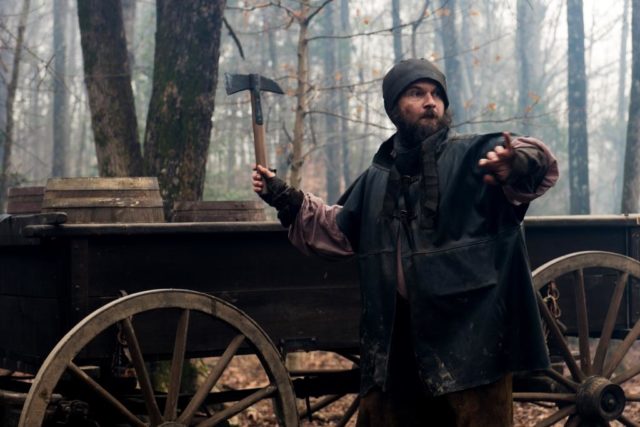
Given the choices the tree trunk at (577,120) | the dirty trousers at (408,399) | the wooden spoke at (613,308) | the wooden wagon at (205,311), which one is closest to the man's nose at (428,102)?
the dirty trousers at (408,399)

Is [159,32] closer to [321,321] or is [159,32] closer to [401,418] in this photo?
[321,321]

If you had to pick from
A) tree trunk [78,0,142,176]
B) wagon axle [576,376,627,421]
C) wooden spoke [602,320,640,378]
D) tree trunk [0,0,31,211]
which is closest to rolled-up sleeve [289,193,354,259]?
wagon axle [576,376,627,421]

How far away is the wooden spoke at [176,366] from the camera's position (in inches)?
166

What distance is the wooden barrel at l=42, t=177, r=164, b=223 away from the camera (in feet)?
16.4

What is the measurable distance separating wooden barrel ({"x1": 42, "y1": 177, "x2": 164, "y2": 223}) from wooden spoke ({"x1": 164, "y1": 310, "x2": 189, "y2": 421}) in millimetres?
1013

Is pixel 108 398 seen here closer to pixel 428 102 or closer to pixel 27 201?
pixel 428 102

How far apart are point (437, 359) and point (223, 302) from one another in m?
1.00

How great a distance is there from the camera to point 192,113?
779cm

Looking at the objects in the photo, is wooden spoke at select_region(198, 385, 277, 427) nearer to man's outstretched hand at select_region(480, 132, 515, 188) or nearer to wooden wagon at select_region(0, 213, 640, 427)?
wooden wagon at select_region(0, 213, 640, 427)

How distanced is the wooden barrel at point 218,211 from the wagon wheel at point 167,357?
4.00 ft

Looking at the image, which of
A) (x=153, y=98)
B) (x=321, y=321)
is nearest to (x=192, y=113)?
(x=153, y=98)

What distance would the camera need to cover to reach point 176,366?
424 centimetres

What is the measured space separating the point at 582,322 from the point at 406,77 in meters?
1.98

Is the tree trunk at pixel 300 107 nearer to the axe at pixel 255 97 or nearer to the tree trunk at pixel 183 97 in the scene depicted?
the tree trunk at pixel 183 97
